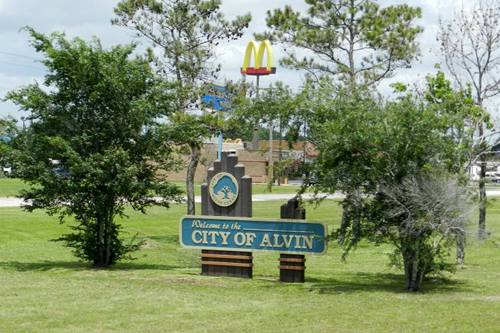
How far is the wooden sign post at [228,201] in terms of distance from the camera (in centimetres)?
1691

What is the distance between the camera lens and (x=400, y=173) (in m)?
14.8

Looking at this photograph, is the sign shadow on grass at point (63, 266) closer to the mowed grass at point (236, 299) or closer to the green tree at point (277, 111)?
the mowed grass at point (236, 299)

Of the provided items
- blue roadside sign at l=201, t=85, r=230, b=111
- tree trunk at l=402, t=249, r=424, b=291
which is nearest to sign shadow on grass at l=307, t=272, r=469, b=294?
tree trunk at l=402, t=249, r=424, b=291

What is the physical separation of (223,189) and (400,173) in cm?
379

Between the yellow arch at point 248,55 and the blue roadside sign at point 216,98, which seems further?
the yellow arch at point 248,55

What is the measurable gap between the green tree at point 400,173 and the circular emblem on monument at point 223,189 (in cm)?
205

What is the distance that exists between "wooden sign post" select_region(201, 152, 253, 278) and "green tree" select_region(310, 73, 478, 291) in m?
1.93

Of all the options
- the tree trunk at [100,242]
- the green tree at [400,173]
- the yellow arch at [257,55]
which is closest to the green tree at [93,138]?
the tree trunk at [100,242]

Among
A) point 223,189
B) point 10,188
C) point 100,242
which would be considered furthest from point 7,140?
point 10,188

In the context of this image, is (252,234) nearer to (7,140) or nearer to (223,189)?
(223,189)

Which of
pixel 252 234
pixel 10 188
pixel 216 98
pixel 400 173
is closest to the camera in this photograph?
pixel 400 173

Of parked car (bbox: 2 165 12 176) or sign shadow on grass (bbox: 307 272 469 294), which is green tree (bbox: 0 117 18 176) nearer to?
parked car (bbox: 2 165 12 176)

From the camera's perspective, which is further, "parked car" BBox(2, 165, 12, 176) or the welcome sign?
"parked car" BBox(2, 165, 12, 176)

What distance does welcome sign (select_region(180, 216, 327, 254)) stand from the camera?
16.2 m
